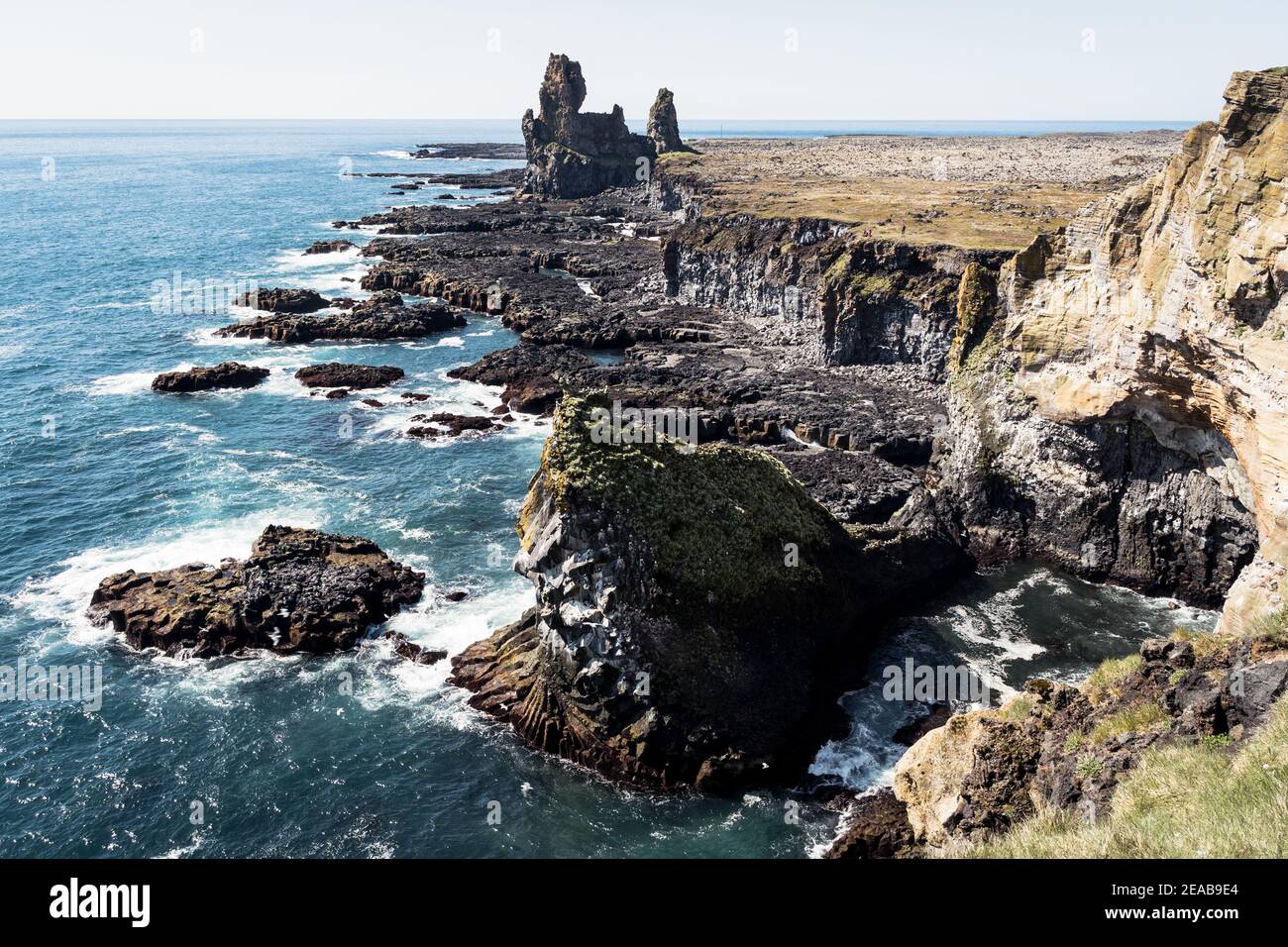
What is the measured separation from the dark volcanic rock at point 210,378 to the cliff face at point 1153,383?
218ft

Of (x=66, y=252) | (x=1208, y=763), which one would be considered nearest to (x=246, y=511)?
(x=1208, y=763)

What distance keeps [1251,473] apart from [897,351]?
4212 cm

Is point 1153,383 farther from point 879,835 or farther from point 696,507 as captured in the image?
point 879,835

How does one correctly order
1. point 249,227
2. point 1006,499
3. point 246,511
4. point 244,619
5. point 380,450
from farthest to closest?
point 249,227 → point 380,450 → point 246,511 → point 1006,499 → point 244,619

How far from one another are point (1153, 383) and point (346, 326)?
8463 centimetres

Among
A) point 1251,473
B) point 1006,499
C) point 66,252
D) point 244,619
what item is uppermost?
point 66,252

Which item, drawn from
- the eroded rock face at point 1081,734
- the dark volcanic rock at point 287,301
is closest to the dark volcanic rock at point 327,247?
the dark volcanic rock at point 287,301

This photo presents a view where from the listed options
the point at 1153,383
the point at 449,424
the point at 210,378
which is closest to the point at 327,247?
the point at 210,378

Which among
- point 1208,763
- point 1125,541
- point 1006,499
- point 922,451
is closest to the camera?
point 1208,763

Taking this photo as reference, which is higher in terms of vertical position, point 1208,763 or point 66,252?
point 66,252

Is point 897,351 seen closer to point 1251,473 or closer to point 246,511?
point 1251,473

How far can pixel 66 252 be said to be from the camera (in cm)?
13862

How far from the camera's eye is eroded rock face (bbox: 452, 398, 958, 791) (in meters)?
33.0

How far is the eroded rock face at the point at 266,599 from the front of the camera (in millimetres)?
41188
